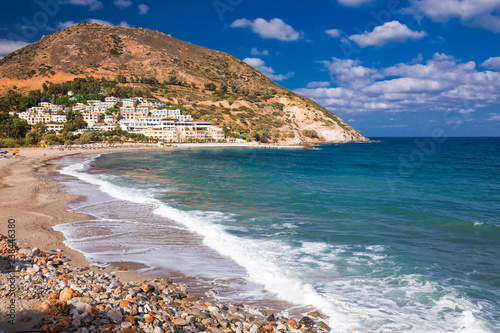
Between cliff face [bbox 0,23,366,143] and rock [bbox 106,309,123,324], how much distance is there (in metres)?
108

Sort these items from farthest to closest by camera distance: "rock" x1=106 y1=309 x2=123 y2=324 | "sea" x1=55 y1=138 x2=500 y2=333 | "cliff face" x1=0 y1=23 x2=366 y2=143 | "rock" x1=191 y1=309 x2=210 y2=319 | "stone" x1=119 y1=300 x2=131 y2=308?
1. "cliff face" x1=0 y1=23 x2=366 y2=143
2. "sea" x1=55 y1=138 x2=500 y2=333
3. "rock" x1=191 y1=309 x2=210 y2=319
4. "stone" x1=119 y1=300 x2=131 y2=308
5. "rock" x1=106 y1=309 x2=123 y2=324

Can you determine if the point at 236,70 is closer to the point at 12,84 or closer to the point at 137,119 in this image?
the point at 137,119

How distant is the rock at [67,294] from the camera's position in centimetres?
595

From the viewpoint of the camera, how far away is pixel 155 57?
545ft

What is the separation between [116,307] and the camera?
6.02 metres

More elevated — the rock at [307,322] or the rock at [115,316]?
the rock at [115,316]

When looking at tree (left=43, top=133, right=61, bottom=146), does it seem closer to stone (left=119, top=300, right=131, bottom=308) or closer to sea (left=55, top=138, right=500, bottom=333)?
sea (left=55, top=138, right=500, bottom=333)

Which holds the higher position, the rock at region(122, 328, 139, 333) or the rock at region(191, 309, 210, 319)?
the rock at region(122, 328, 139, 333)

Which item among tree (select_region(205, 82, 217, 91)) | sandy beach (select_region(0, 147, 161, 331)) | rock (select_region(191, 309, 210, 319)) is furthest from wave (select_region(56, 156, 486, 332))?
tree (select_region(205, 82, 217, 91))

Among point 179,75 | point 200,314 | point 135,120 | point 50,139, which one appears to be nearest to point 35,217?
point 200,314

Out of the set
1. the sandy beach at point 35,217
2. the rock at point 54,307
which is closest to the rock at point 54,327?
the sandy beach at point 35,217

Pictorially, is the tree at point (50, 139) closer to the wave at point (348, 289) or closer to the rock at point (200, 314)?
the wave at point (348, 289)

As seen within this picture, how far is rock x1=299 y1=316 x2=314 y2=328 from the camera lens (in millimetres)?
6460

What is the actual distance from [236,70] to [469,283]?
184261mm
